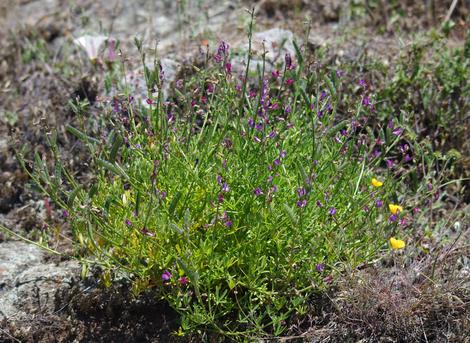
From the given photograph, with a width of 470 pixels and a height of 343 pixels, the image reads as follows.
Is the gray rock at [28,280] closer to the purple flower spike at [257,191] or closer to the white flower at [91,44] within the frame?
the purple flower spike at [257,191]

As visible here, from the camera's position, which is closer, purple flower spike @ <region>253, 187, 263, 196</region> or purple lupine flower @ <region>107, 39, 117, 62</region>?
purple flower spike @ <region>253, 187, 263, 196</region>

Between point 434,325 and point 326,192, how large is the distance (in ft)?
2.58

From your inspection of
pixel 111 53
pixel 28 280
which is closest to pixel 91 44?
pixel 111 53

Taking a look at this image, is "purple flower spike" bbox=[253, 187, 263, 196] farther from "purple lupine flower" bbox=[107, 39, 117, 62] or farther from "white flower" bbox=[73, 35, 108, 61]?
"white flower" bbox=[73, 35, 108, 61]

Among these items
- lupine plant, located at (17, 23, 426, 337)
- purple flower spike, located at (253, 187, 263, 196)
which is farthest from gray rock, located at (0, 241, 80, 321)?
purple flower spike, located at (253, 187, 263, 196)

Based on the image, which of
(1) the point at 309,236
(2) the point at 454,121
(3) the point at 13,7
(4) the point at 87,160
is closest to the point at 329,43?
(2) the point at 454,121

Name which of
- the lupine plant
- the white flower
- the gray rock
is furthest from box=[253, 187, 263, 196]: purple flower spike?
the white flower

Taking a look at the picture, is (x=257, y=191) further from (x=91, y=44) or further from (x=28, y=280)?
(x=91, y=44)

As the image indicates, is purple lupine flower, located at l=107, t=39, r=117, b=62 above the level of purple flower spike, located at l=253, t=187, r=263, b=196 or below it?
below

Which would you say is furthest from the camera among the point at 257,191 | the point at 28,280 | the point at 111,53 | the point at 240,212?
the point at 111,53

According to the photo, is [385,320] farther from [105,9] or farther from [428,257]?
[105,9]

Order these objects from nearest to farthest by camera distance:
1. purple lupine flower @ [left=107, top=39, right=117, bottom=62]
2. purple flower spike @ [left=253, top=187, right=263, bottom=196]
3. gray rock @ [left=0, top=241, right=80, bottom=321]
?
purple flower spike @ [left=253, top=187, right=263, bottom=196]
gray rock @ [left=0, top=241, right=80, bottom=321]
purple lupine flower @ [left=107, top=39, right=117, bottom=62]

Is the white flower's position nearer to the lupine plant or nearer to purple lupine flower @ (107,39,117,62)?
purple lupine flower @ (107,39,117,62)

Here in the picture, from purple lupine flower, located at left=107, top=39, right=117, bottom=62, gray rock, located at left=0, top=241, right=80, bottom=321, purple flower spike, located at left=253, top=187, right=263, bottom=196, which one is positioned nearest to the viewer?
purple flower spike, located at left=253, top=187, right=263, bottom=196
